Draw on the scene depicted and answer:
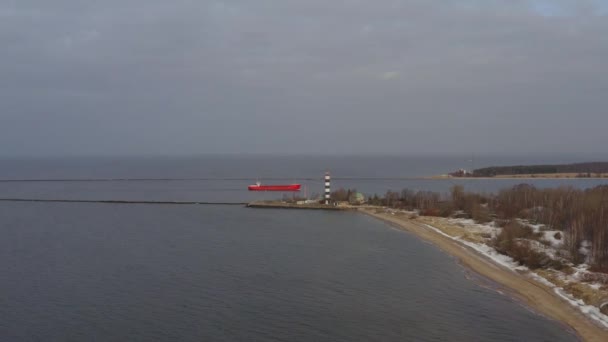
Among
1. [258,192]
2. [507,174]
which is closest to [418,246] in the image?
[258,192]

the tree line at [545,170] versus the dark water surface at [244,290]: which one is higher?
the tree line at [545,170]

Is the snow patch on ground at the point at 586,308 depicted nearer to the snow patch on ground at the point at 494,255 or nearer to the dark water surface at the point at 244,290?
the dark water surface at the point at 244,290

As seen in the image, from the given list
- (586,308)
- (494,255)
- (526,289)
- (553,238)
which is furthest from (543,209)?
(586,308)

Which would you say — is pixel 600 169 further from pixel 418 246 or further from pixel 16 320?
pixel 16 320

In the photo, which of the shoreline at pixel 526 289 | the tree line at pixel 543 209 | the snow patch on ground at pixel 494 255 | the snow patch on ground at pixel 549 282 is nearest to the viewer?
the shoreline at pixel 526 289

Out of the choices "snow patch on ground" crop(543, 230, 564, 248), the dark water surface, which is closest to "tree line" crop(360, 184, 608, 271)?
"snow patch on ground" crop(543, 230, 564, 248)

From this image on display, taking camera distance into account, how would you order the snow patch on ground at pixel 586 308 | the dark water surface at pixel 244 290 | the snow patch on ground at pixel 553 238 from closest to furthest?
the dark water surface at pixel 244 290 < the snow patch on ground at pixel 586 308 < the snow patch on ground at pixel 553 238

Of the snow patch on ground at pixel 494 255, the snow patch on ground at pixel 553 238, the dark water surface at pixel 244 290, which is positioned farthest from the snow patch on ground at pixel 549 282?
the dark water surface at pixel 244 290
